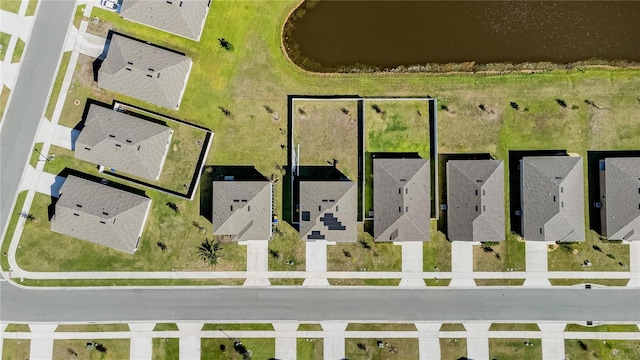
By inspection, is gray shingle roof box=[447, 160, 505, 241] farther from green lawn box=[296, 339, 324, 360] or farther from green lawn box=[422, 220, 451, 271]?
green lawn box=[296, 339, 324, 360]

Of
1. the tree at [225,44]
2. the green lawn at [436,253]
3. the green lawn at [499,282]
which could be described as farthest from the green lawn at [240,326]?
the tree at [225,44]

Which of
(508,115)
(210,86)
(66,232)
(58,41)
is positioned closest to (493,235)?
(508,115)

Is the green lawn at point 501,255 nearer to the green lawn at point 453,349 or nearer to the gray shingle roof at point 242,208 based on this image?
the green lawn at point 453,349

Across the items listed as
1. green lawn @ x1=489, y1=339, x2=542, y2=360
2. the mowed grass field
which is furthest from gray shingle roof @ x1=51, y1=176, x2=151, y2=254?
green lawn @ x1=489, y1=339, x2=542, y2=360

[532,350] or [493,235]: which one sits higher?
[493,235]

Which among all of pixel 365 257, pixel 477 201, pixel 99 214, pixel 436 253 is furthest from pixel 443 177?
Result: pixel 99 214

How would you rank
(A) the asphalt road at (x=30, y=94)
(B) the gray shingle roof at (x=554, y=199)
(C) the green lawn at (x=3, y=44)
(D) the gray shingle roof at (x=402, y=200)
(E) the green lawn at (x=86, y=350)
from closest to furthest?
(B) the gray shingle roof at (x=554, y=199) → (D) the gray shingle roof at (x=402, y=200) → (E) the green lawn at (x=86, y=350) → (A) the asphalt road at (x=30, y=94) → (C) the green lawn at (x=3, y=44)

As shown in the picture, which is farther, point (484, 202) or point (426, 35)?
point (426, 35)

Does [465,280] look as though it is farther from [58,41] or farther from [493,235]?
[58,41]

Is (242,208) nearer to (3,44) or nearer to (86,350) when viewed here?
(86,350)
